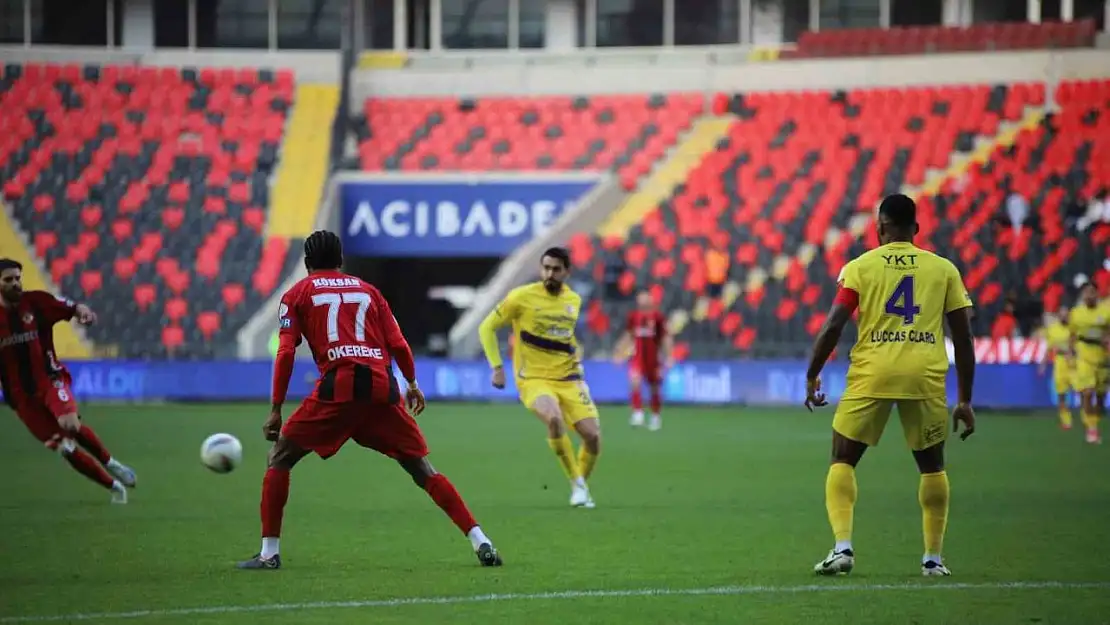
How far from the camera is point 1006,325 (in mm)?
33625

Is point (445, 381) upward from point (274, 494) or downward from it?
downward

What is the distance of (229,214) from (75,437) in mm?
25494

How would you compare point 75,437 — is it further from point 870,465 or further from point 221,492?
point 870,465

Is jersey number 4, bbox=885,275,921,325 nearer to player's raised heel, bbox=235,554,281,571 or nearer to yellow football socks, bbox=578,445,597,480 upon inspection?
player's raised heel, bbox=235,554,281,571

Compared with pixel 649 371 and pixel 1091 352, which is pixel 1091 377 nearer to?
pixel 1091 352

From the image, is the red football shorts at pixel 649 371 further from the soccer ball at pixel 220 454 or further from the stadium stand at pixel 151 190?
the soccer ball at pixel 220 454

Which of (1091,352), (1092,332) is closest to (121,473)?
(1091,352)

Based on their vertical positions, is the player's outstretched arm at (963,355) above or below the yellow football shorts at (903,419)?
above

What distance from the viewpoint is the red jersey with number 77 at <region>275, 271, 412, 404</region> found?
10.6 metres

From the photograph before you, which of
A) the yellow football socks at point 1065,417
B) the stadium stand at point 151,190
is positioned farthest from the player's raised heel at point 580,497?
the stadium stand at point 151,190

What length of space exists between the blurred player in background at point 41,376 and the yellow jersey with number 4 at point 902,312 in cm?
707

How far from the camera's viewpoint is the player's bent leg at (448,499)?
10.9 meters

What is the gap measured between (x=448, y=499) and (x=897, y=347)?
9.20 feet

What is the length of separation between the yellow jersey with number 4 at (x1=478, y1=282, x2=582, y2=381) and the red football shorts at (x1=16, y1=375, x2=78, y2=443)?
3532 mm
